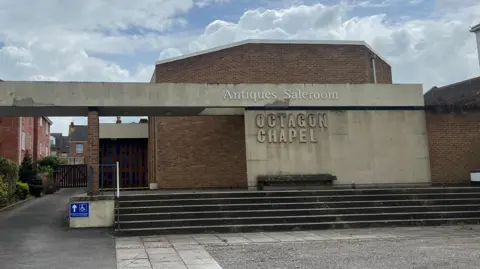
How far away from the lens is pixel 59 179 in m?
30.0

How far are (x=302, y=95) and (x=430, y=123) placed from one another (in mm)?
4954

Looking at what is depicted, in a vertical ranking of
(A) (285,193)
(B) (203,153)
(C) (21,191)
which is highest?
(B) (203,153)

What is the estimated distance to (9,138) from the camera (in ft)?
90.3

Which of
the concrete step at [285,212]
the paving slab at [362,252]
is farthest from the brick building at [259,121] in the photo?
the paving slab at [362,252]

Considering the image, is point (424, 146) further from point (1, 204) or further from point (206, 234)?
point (1, 204)

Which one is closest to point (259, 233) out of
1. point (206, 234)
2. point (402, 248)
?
point (206, 234)

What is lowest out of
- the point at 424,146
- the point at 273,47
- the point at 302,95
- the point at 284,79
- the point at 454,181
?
the point at 454,181

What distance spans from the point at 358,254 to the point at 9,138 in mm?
26130

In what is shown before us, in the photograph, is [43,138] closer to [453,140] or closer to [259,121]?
[259,121]

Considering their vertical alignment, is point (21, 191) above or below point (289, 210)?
above

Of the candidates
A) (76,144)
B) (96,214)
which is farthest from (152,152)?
(76,144)

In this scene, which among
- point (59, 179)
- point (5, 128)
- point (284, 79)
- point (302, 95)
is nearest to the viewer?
point (302, 95)

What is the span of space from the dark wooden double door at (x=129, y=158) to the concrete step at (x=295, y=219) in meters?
11.4

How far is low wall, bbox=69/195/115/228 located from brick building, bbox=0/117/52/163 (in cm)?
1833
